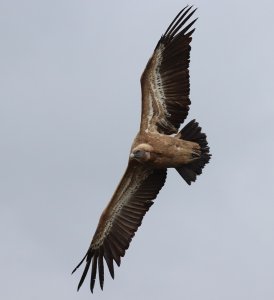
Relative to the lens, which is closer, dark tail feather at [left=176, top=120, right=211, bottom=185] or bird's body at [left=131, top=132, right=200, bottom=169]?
bird's body at [left=131, top=132, right=200, bottom=169]

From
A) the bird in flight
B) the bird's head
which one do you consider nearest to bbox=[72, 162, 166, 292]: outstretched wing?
the bird in flight

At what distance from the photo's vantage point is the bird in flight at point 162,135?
17.5 metres

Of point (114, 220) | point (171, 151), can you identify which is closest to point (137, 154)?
point (171, 151)

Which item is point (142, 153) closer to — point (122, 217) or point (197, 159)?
point (197, 159)

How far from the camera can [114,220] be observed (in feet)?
61.4

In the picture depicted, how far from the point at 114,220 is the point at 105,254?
0.65 metres

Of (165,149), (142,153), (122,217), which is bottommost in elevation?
(122,217)

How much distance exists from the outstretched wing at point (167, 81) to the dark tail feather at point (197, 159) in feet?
1.17

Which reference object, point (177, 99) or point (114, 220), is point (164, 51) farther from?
point (114, 220)

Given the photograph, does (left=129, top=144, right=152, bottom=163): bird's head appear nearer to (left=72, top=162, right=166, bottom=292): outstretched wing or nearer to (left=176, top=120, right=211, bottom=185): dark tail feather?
(left=176, top=120, right=211, bottom=185): dark tail feather

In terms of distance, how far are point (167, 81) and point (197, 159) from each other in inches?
58.2

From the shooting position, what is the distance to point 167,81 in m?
17.8

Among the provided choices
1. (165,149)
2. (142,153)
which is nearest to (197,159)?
(165,149)

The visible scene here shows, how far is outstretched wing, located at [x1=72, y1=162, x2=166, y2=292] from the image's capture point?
18.5 metres
